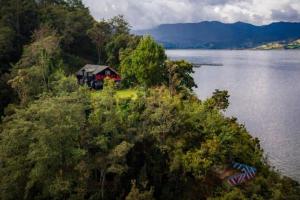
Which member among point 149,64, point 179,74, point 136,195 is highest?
point 149,64

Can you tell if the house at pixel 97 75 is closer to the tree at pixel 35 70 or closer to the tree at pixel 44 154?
the tree at pixel 35 70

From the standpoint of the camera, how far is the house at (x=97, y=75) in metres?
58.2

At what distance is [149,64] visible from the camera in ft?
166

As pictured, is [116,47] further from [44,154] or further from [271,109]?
[44,154]

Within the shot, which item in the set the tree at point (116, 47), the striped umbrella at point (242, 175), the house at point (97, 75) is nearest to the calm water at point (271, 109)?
the striped umbrella at point (242, 175)

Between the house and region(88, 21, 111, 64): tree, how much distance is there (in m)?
17.7

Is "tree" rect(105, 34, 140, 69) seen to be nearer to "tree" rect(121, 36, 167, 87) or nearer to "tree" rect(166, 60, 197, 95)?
"tree" rect(121, 36, 167, 87)

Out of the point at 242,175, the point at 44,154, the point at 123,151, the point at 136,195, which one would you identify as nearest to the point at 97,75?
the point at 123,151

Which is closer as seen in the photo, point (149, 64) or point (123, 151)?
point (123, 151)

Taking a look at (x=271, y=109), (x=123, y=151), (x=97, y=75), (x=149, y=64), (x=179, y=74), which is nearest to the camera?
(x=123, y=151)

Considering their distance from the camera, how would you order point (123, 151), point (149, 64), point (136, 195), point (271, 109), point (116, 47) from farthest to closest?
point (271, 109) → point (116, 47) → point (149, 64) → point (123, 151) → point (136, 195)

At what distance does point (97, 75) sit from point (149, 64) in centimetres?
1101

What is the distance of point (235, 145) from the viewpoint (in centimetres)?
3778

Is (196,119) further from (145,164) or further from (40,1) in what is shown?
(40,1)
